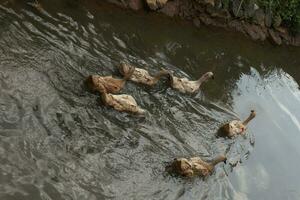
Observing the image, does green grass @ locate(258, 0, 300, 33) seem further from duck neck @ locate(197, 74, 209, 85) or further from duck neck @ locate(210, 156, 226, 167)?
duck neck @ locate(210, 156, 226, 167)

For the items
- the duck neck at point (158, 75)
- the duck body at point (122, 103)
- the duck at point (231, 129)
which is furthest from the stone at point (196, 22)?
the duck body at point (122, 103)

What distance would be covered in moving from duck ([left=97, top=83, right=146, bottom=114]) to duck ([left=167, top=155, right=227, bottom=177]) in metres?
1.80

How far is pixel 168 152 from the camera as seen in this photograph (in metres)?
12.3

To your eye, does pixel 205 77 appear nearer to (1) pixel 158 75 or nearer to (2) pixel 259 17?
(1) pixel 158 75

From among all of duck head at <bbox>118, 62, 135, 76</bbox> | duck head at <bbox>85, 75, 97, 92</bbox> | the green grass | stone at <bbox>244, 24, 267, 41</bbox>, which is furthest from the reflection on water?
duck head at <bbox>85, 75, 97, 92</bbox>

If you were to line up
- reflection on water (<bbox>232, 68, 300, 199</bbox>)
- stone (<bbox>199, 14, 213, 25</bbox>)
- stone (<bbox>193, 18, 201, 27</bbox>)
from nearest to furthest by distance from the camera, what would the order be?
reflection on water (<bbox>232, 68, 300, 199</bbox>) < stone (<bbox>193, 18, 201, 27</bbox>) < stone (<bbox>199, 14, 213, 25</bbox>)

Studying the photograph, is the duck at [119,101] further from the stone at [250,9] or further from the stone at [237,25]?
the stone at [250,9]

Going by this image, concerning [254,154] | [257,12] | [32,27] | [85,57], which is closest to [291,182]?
[254,154]

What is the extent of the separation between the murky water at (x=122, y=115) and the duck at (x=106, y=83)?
21 centimetres

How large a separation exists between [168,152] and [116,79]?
7.84 ft

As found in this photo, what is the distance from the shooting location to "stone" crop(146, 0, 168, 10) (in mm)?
19109

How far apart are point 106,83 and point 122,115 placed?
915 mm

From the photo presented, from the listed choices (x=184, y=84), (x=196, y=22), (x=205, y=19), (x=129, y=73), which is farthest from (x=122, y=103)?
(x=205, y=19)

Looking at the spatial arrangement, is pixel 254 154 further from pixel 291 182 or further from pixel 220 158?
pixel 220 158
